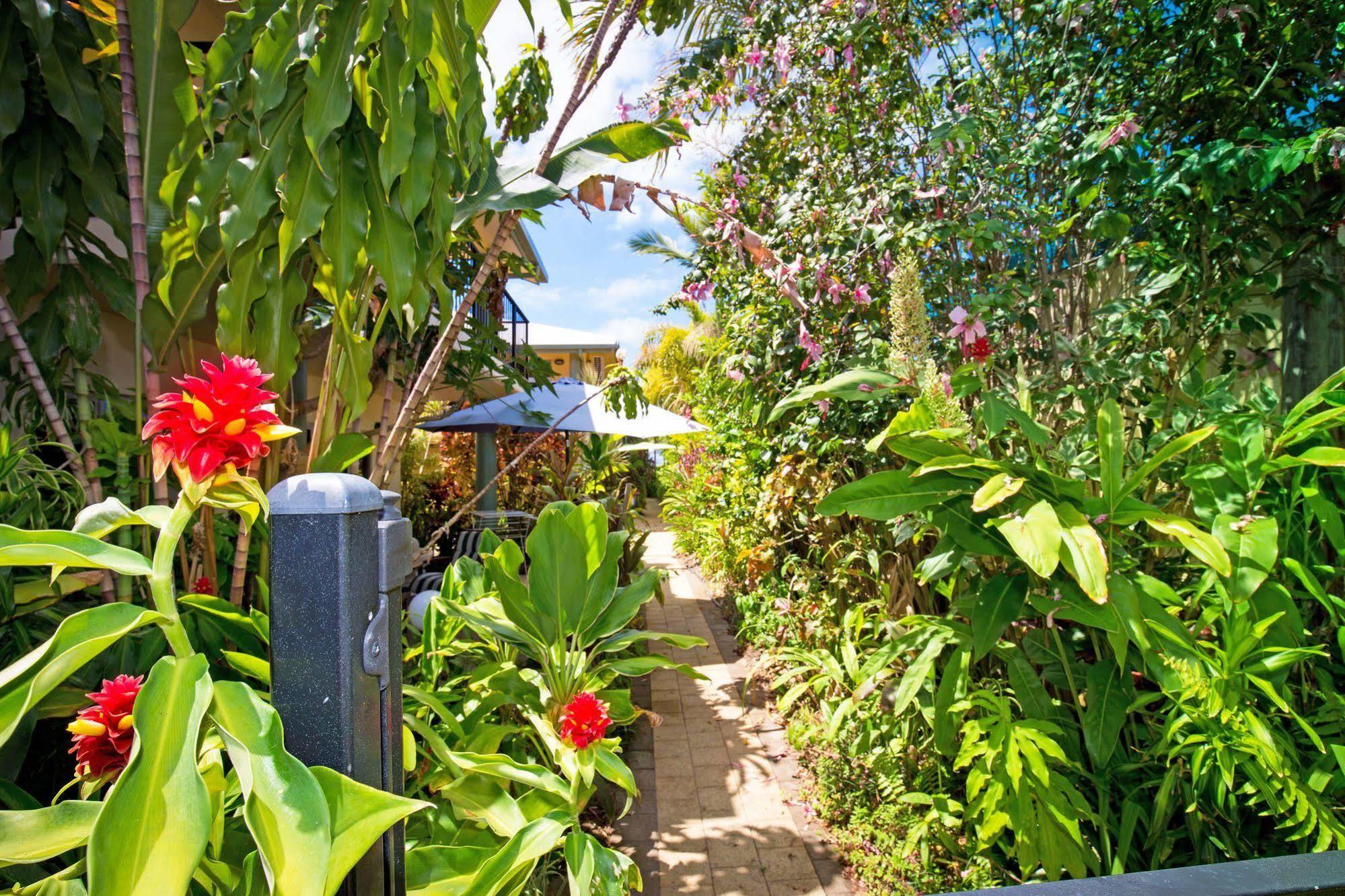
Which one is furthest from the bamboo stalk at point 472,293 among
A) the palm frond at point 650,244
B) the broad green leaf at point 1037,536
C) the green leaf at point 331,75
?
Result: the palm frond at point 650,244

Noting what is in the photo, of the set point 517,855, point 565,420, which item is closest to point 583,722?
point 517,855

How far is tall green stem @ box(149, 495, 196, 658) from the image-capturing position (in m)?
0.80

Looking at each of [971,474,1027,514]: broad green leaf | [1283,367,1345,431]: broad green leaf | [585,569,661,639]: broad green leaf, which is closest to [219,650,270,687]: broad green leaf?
[585,569,661,639]: broad green leaf

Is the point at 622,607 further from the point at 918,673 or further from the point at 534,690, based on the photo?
the point at 918,673

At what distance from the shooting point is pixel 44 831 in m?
0.82

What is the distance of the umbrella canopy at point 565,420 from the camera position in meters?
7.12

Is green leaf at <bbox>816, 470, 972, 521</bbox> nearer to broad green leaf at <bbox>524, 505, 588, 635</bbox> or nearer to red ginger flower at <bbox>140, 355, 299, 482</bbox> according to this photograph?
broad green leaf at <bbox>524, 505, 588, 635</bbox>

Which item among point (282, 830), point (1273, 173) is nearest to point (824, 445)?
point (1273, 173)

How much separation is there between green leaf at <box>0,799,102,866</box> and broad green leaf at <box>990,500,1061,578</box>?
5.80 ft

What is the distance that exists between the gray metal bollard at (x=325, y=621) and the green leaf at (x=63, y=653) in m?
0.17

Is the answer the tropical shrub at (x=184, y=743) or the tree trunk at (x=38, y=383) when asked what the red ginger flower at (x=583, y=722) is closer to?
the tropical shrub at (x=184, y=743)

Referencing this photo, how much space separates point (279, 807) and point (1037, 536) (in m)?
1.68

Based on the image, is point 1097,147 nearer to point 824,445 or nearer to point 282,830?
point 824,445

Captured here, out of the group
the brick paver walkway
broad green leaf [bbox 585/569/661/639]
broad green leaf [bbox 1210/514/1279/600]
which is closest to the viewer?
broad green leaf [bbox 1210/514/1279/600]
